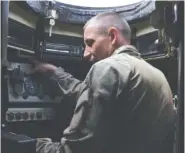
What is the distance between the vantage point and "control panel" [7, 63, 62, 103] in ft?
4.49

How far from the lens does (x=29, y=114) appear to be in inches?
58.0

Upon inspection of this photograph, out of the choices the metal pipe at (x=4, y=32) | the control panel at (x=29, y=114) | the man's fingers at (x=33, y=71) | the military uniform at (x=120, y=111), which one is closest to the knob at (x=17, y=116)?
the control panel at (x=29, y=114)

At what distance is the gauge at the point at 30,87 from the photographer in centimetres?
145

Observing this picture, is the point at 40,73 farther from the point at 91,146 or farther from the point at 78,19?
the point at 91,146

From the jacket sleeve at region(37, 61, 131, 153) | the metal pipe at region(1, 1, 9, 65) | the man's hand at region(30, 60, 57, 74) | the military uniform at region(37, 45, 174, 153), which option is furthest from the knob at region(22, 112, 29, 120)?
the metal pipe at region(1, 1, 9, 65)

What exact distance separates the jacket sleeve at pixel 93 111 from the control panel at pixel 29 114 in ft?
1.97

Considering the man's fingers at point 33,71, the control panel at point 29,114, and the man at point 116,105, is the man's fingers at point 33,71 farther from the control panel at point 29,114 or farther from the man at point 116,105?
the man at point 116,105

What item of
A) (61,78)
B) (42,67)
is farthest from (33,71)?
(61,78)

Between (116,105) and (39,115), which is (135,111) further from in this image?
(39,115)

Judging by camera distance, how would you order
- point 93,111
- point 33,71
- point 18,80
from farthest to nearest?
point 33,71 < point 18,80 < point 93,111

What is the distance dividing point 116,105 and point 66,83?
0.56m

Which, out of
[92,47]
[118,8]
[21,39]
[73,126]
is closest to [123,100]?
[73,126]

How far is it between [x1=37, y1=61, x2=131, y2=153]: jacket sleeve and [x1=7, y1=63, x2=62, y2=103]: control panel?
0.58 meters

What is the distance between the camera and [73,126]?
84cm
